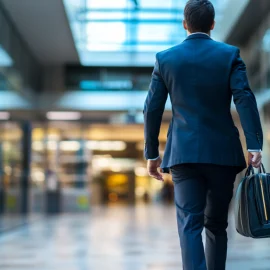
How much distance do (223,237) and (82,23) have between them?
1330cm

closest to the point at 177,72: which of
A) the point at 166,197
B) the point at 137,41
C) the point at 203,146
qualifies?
the point at 203,146

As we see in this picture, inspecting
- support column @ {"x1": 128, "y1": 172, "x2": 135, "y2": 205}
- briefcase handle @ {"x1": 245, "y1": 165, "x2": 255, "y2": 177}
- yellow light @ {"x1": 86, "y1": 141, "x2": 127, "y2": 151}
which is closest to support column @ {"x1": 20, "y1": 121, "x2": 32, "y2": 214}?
yellow light @ {"x1": 86, "y1": 141, "x2": 127, "y2": 151}

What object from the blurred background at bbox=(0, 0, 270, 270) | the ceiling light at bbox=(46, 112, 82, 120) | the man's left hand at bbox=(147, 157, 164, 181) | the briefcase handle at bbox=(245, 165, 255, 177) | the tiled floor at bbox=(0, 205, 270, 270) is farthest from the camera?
the ceiling light at bbox=(46, 112, 82, 120)

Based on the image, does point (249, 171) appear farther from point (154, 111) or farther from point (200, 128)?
point (154, 111)

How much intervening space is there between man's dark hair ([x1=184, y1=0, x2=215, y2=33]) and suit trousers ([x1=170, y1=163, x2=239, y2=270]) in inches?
29.5

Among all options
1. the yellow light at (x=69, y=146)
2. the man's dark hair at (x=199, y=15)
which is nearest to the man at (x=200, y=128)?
the man's dark hair at (x=199, y=15)

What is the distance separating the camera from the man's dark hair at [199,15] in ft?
9.62

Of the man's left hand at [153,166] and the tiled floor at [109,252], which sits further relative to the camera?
the tiled floor at [109,252]

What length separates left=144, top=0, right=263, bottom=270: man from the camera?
280 centimetres

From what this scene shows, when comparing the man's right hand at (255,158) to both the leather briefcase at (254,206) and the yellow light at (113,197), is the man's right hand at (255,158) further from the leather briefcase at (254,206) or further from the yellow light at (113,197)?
the yellow light at (113,197)

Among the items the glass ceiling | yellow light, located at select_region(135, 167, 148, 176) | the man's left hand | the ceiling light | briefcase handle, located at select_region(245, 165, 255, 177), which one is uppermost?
the glass ceiling

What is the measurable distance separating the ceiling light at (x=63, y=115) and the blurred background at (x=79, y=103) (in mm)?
35

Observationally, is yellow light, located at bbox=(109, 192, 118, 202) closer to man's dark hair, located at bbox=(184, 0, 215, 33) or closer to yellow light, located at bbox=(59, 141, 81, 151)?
yellow light, located at bbox=(59, 141, 81, 151)

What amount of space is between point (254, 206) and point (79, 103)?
1552cm
